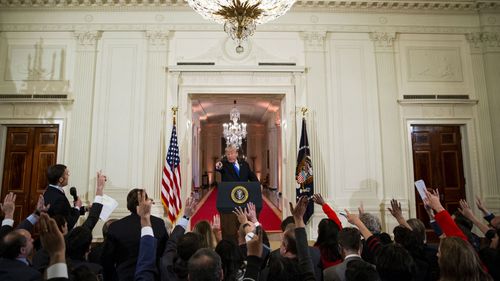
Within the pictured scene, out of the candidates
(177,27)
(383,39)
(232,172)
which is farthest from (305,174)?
(177,27)

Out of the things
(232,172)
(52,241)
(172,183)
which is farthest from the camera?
(172,183)

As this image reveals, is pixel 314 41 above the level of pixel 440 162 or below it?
above

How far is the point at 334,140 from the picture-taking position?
6953mm

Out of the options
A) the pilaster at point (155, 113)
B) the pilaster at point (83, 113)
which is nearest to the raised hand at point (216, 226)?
the pilaster at point (155, 113)

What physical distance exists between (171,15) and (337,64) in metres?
3.73

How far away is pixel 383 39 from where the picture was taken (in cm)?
729

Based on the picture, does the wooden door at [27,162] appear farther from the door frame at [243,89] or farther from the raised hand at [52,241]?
the raised hand at [52,241]

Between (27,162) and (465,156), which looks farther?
(465,156)

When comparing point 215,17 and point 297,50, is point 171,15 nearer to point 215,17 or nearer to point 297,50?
point 297,50

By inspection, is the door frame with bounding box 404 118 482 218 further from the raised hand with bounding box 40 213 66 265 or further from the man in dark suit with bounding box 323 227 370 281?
the raised hand with bounding box 40 213 66 265

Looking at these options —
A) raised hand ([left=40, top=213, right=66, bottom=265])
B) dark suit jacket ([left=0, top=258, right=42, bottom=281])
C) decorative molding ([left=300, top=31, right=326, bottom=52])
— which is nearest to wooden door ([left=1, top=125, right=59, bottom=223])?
decorative molding ([left=300, top=31, right=326, bottom=52])

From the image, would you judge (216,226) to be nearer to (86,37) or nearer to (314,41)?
(314,41)

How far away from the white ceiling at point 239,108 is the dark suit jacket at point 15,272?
10598mm

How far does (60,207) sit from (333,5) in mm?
6608
